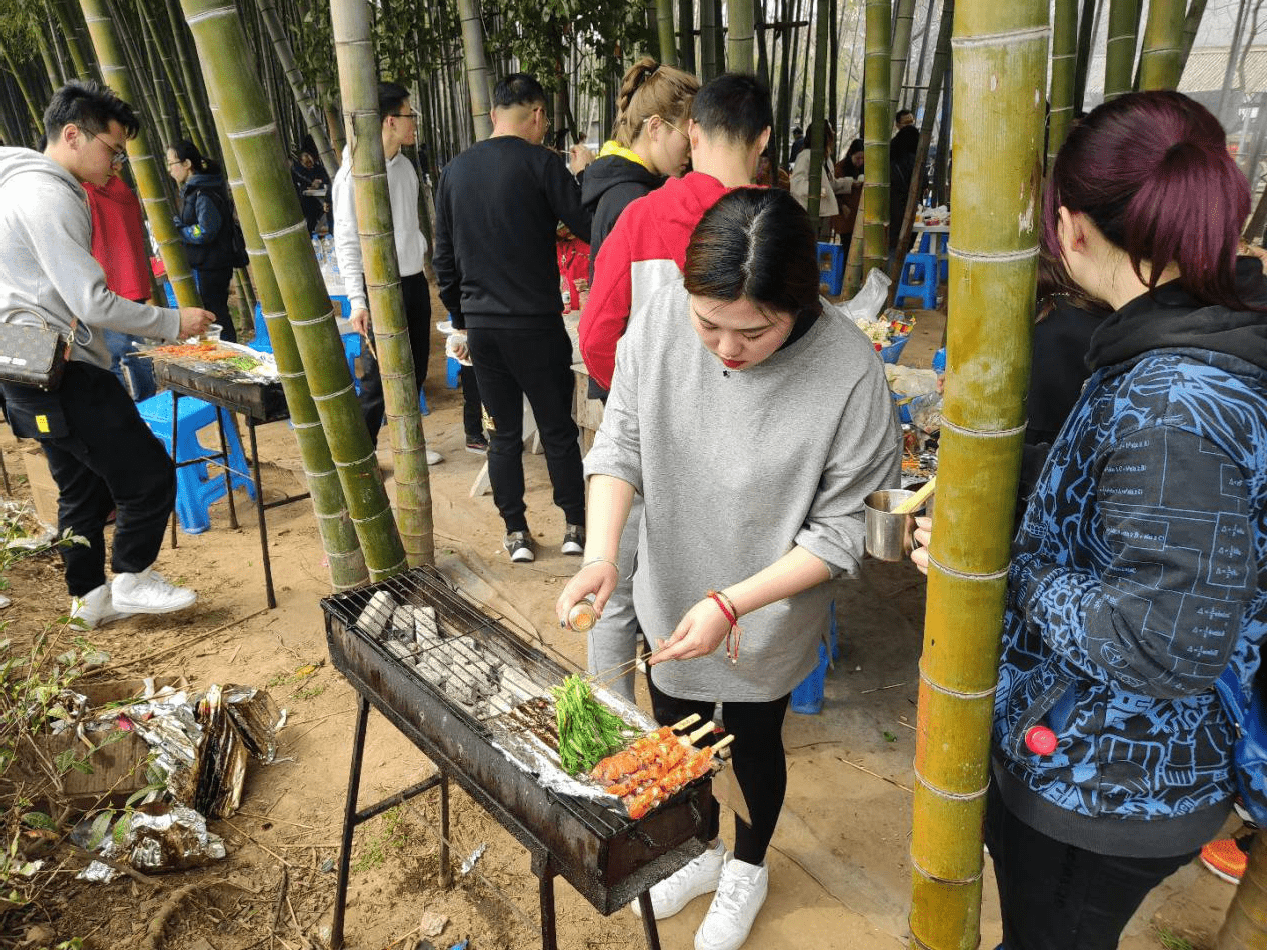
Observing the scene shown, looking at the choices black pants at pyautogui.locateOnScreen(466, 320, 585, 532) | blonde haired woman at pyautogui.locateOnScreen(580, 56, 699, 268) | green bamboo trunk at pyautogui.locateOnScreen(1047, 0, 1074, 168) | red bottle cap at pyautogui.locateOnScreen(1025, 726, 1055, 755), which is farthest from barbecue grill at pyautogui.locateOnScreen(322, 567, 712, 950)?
green bamboo trunk at pyautogui.locateOnScreen(1047, 0, 1074, 168)

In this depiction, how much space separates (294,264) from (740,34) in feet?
7.41

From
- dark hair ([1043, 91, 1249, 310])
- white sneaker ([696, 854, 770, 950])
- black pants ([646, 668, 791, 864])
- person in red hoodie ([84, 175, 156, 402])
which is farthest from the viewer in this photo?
person in red hoodie ([84, 175, 156, 402])

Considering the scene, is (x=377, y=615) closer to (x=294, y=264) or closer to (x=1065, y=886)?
(x=294, y=264)

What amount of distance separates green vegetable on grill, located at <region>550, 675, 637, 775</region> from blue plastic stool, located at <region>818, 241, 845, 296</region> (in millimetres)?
8540

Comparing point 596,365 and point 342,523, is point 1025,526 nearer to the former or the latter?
point 596,365

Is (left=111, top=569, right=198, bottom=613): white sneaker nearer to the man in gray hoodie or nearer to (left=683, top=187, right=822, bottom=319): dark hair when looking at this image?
the man in gray hoodie

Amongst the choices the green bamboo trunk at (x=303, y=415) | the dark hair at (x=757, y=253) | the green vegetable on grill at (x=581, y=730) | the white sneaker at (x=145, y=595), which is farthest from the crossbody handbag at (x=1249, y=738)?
the white sneaker at (x=145, y=595)

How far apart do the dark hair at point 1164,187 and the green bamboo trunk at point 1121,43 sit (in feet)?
8.99

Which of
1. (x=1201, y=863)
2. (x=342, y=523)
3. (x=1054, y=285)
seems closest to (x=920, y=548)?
(x=1054, y=285)

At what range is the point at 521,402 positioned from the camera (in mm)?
4543

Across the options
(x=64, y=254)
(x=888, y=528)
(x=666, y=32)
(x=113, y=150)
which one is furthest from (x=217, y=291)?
(x=888, y=528)

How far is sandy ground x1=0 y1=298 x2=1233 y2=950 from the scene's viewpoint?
2.62 m

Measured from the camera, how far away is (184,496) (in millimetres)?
5145

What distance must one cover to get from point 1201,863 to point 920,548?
6.75ft
